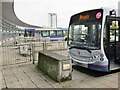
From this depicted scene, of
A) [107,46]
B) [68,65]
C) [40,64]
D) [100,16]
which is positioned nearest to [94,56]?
[107,46]

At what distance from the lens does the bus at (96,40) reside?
5129 millimetres

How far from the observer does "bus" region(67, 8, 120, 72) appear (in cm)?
513

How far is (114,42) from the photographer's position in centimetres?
592

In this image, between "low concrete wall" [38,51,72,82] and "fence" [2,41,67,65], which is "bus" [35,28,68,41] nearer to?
"fence" [2,41,67,65]

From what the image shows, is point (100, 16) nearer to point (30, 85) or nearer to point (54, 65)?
point (54, 65)

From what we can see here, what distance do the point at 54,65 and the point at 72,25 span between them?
7.79ft

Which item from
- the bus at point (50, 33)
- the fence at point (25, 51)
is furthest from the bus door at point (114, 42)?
the bus at point (50, 33)

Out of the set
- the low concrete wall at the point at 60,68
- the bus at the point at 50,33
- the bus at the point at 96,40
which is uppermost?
the bus at the point at 50,33

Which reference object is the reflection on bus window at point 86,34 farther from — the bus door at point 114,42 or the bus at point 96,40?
the bus door at point 114,42

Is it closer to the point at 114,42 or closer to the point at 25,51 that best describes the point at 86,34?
the point at 114,42

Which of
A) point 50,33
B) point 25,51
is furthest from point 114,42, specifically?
point 50,33

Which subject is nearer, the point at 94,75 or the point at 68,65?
the point at 68,65

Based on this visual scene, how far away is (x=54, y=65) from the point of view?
16.0ft

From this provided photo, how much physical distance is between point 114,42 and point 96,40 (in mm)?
1164
